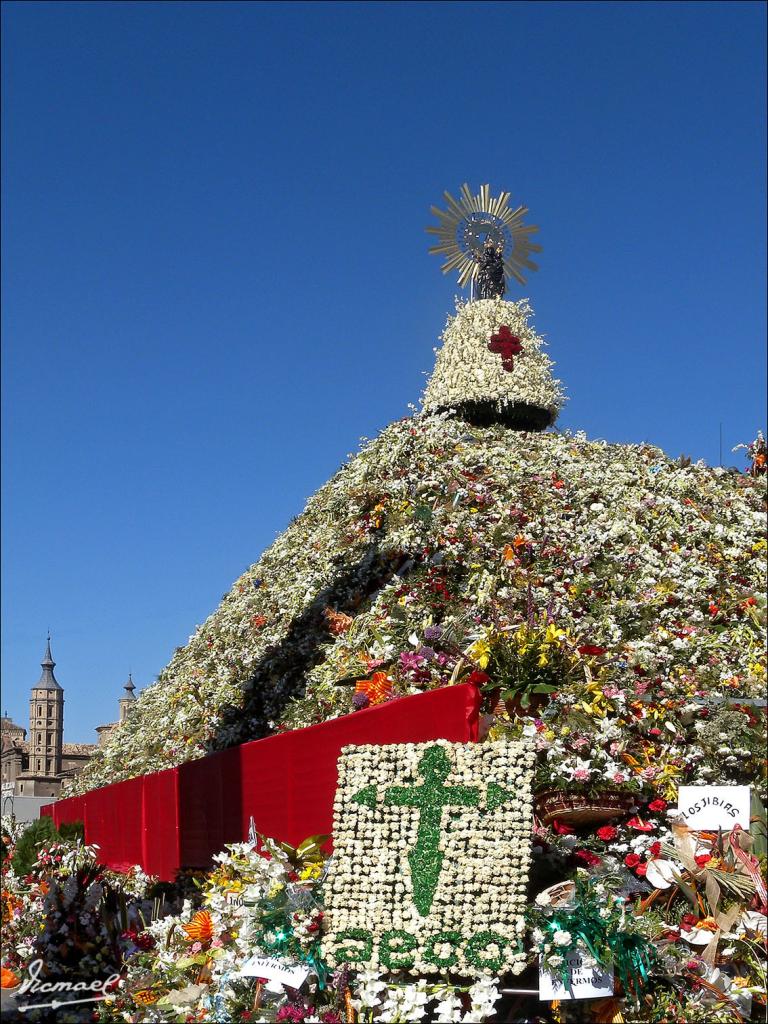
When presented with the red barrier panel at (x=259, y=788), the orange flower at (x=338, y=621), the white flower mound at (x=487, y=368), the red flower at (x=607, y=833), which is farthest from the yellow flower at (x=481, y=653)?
the white flower mound at (x=487, y=368)

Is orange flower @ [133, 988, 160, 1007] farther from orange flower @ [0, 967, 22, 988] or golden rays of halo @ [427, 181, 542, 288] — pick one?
golden rays of halo @ [427, 181, 542, 288]

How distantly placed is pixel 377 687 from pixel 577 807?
8.95ft

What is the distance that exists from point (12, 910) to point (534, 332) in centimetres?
1423

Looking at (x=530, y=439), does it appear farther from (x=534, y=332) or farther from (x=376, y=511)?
(x=376, y=511)

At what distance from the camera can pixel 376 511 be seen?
1391cm

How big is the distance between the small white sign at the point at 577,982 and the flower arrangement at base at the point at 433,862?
1.52ft

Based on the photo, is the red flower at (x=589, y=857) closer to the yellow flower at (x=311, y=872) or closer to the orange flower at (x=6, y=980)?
the yellow flower at (x=311, y=872)

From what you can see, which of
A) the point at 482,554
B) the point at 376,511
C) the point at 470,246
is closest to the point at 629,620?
the point at 482,554

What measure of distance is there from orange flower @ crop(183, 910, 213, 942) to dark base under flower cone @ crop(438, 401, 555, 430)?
1311 centimetres

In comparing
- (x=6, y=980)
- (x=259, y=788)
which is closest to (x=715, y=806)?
(x=259, y=788)

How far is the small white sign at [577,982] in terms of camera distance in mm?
5934

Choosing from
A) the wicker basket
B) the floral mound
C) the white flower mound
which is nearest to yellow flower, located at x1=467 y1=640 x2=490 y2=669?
the floral mound

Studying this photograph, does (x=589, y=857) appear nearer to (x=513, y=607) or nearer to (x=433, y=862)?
(x=433, y=862)

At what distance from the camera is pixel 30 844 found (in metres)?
12.4
